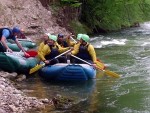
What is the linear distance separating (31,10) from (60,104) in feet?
40.9

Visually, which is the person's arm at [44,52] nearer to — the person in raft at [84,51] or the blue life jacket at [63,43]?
the person in raft at [84,51]

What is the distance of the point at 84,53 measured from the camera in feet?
34.9

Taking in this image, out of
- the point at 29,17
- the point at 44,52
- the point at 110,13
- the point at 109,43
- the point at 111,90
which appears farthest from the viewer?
the point at 110,13

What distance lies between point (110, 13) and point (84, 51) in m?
15.1

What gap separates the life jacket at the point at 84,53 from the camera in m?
10.5

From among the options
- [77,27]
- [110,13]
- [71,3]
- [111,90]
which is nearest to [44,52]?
[111,90]

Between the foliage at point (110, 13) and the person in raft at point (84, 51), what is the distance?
44.4 feet

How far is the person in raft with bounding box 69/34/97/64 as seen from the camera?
10.5 meters

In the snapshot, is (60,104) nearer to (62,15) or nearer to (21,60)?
(21,60)

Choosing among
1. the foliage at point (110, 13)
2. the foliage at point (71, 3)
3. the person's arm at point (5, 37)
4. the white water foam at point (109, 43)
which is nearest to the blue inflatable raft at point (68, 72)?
the person's arm at point (5, 37)

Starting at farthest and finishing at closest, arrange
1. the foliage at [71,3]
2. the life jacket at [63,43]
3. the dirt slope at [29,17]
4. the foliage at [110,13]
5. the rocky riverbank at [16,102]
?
the foliage at [110,13] < the foliage at [71,3] < the dirt slope at [29,17] < the life jacket at [63,43] < the rocky riverbank at [16,102]

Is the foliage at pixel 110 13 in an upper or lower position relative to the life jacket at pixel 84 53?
lower

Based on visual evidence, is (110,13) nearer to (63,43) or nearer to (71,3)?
(71,3)

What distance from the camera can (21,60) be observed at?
33.6 feet
